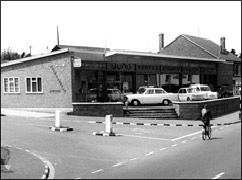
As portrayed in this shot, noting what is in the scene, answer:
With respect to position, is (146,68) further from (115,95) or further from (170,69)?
(115,95)

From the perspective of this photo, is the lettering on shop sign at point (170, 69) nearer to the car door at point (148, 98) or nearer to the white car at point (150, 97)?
the white car at point (150, 97)

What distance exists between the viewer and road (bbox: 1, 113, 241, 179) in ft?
27.7

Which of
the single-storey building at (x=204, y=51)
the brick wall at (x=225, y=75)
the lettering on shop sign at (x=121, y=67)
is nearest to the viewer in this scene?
the lettering on shop sign at (x=121, y=67)

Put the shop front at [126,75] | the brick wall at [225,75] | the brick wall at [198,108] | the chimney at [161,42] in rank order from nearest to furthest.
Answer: the brick wall at [198,108]
the shop front at [126,75]
the brick wall at [225,75]
the chimney at [161,42]

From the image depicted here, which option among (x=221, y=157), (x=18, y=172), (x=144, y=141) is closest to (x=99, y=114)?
(x=144, y=141)

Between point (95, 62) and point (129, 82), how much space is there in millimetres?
5775

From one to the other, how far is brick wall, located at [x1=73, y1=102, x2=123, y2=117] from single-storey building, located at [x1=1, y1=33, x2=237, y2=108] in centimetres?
156

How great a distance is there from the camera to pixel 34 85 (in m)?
26.4

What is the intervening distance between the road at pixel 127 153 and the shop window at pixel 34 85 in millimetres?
10167

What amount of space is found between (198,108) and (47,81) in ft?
35.8

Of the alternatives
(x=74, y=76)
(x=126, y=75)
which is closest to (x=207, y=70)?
(x=126, y=75)

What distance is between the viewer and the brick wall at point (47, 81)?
24.8 metres

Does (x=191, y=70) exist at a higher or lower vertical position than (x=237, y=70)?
lower

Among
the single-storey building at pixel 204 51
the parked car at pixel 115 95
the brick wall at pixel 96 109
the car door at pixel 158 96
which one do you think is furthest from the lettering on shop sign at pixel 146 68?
the single-storey building at pixel 204 51
